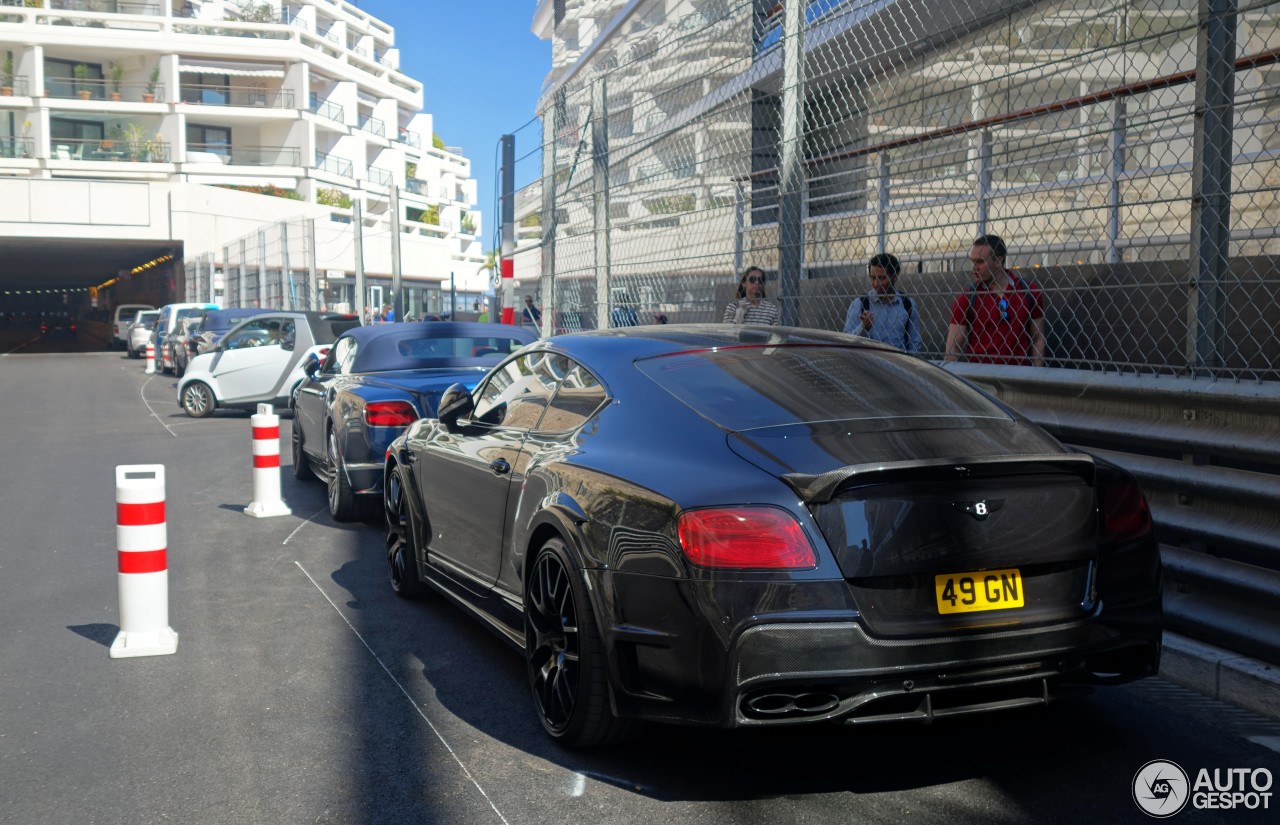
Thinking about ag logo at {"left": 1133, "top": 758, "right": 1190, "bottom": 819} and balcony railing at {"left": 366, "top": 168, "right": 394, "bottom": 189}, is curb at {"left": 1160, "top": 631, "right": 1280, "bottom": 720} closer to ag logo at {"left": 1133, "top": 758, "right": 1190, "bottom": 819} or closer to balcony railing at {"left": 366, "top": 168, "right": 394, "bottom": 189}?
ag logo at {"left": 1133, "top": 758, "right": 1190, "bottom": 819}

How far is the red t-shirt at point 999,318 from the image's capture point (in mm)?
6527

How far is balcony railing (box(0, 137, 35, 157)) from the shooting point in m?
56.6

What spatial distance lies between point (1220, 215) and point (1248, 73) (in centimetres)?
125

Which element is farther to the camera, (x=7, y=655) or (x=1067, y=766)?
(x=7, y=655)

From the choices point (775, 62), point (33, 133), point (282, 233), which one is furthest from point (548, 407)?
point (33, 133)

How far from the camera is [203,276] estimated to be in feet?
142

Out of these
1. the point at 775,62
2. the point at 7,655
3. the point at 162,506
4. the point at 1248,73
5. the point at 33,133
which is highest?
the point at 33,133

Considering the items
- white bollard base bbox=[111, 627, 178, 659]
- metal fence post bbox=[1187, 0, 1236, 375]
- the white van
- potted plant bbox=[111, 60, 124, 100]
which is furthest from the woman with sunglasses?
potted plant bbox=[111, 60, 124, 100]

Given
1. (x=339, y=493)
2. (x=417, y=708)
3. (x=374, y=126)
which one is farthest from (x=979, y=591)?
(x=374, y=126)

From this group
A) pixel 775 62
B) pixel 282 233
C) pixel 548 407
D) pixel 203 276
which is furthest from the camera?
pixel 203 276

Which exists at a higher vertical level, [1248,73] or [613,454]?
[1248,73]

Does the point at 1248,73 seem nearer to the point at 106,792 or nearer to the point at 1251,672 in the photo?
the point at 1251,672

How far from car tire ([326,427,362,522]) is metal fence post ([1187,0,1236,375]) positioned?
5898 mm

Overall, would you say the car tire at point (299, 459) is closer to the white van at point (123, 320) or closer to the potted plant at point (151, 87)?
the white van at point (123, 320)
